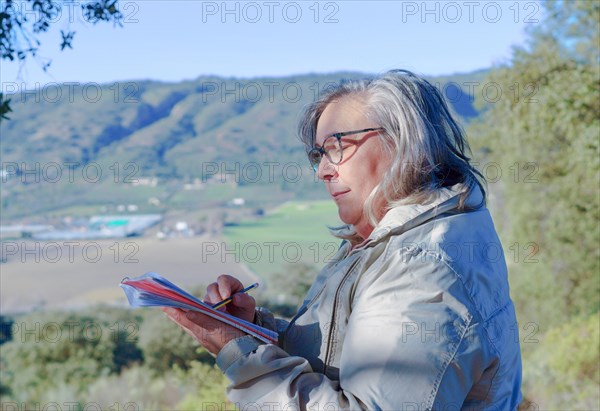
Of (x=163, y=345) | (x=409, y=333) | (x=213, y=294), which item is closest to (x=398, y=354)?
(x=409, y=333)

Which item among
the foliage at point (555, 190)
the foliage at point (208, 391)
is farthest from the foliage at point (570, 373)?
the foliage at point (208, 391)

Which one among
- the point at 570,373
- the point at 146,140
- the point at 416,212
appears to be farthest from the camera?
the point at 146,140

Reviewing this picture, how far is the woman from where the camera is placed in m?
1.26

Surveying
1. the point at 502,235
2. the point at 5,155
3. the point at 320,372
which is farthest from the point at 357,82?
the point at 5,155

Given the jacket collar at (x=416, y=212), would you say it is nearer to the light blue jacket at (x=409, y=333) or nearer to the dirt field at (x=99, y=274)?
the light blue jacket at (x=409, y=333)

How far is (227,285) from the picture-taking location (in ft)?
5.85

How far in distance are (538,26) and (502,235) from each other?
4.81 m

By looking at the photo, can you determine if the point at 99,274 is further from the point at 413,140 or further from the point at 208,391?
the point at 413,140

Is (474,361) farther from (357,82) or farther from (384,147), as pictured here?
(357,82)

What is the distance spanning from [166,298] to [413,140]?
622mm

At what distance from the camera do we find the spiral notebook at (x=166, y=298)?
147 cm

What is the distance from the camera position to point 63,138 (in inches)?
1176

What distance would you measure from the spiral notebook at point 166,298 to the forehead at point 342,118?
0.47 metres

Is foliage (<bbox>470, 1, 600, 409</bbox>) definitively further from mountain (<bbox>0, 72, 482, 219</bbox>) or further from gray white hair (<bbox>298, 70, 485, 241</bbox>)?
mountain (<bbox>0, 72, 482, 219</bbox>)
